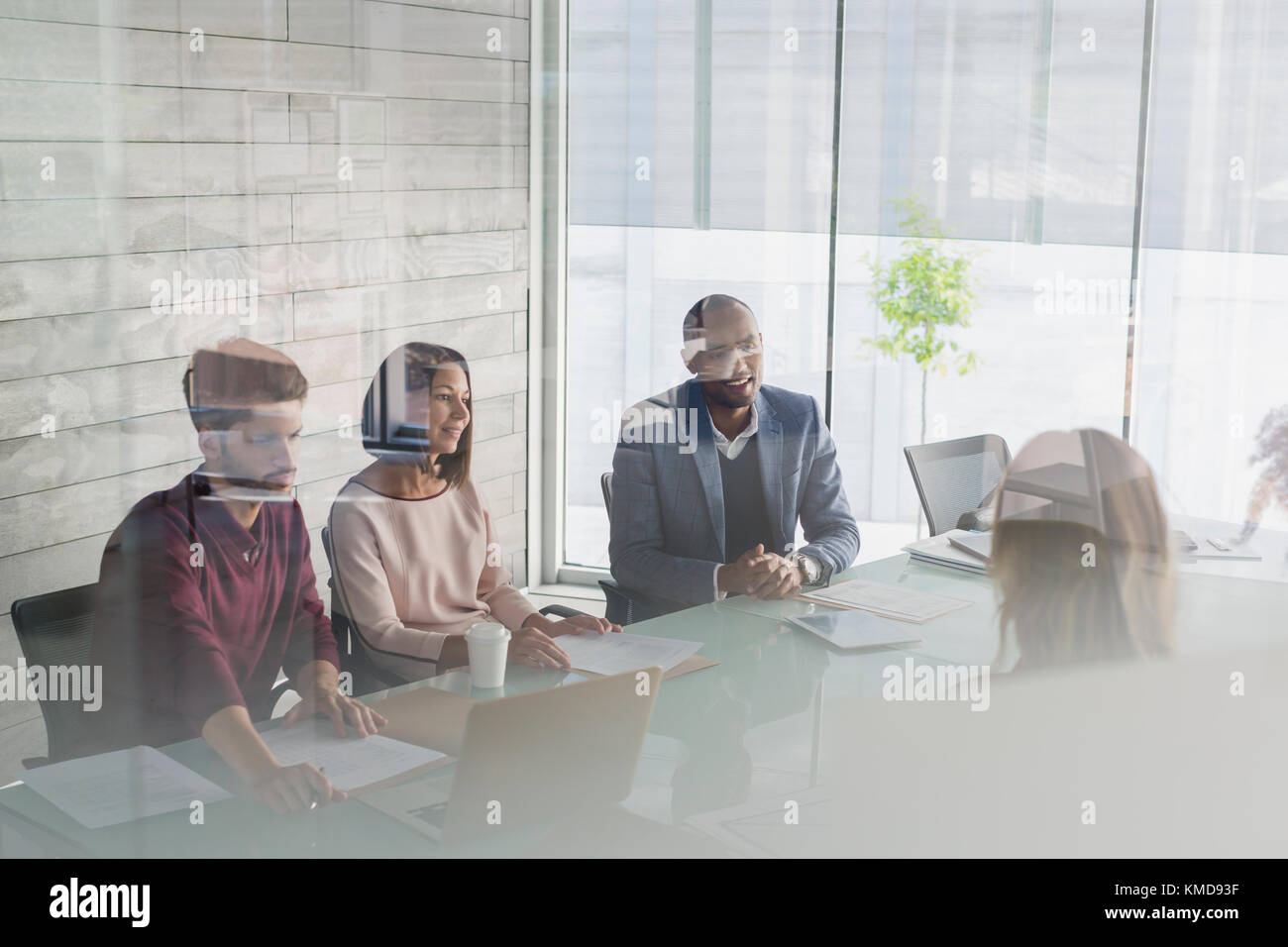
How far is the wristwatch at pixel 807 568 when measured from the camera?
2238mm

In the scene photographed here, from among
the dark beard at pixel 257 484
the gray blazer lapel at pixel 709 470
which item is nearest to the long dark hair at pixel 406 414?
the dark beard at pixel 257 484

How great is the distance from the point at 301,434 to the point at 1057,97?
7.85 feet

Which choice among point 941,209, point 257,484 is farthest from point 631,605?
point 941,209

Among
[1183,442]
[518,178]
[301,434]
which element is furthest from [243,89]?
[1183,442]

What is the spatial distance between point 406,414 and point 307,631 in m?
0.86

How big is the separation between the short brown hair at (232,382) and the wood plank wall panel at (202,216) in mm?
42

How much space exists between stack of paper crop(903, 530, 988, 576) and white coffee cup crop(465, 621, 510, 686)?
1141 millimetres

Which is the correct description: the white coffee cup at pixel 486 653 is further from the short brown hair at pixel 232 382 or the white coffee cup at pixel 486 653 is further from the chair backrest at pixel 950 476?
the chair backrest at pixel 950 476

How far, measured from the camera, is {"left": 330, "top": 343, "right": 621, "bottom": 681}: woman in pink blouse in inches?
79.8

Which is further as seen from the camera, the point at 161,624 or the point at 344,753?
the point at 161,624

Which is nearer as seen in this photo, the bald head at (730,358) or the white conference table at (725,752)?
the white conference table at (725,752)

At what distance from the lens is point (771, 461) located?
8.52ft

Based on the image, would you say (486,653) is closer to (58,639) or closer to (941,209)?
(58,639)

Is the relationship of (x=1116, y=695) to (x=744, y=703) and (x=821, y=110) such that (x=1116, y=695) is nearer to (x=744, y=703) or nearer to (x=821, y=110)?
(x=744, y=703)
